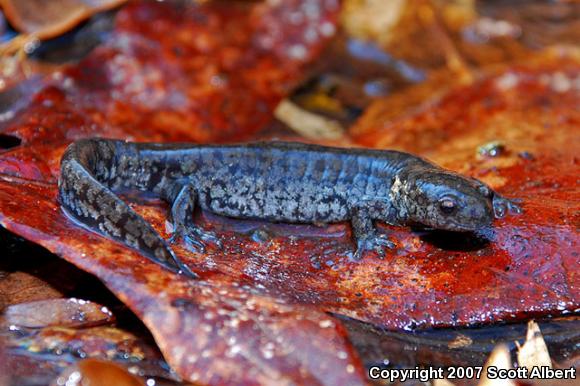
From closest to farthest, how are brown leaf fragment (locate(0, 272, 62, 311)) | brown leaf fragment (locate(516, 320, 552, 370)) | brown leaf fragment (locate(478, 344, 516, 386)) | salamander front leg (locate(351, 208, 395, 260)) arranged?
1. brown leaf fragment (locate(478, 344, 516, 386))
2. brown leaf fragment (locate(516, 320, 552, 370))
3. brown leaf fragment (locate(0, 272, 62, 311))
4. salamander front leg (locate(351, 208, 395, 260))

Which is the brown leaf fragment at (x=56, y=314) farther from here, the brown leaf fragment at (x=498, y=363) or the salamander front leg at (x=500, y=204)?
the salamander front leg at (x=500, y=204)

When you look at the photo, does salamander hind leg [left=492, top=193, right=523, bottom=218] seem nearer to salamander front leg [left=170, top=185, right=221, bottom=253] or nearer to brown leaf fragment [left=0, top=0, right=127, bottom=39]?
salamander front leg [left=170, top=185, right=221, bottom=253]

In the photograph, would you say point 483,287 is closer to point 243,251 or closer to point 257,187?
point 243,251

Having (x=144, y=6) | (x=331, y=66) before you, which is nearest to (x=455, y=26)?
(x=331, y=66)

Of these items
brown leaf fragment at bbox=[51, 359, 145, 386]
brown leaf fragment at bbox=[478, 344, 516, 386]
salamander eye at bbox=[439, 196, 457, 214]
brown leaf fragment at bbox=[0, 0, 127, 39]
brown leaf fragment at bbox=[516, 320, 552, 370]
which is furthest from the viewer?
brown leaf fragment at bbox=[0, 0, 127, 39]

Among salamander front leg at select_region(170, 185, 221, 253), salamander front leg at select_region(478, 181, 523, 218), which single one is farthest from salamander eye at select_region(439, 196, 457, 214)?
salamander front leg at select_region(170, 185, 221, 253)

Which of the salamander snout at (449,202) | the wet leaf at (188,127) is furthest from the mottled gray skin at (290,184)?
the wet leaf at (188,127)

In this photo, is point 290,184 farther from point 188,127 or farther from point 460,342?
point 460,342
